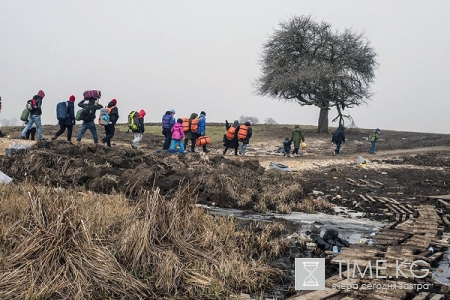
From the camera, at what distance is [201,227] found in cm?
651

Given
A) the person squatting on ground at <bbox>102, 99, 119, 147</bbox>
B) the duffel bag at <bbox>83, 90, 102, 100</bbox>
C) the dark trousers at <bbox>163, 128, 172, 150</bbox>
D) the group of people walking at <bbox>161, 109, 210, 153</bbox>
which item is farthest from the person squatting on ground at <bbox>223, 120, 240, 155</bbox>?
the duffel bag at <bbox>83, 90, 102, 100</bbox>

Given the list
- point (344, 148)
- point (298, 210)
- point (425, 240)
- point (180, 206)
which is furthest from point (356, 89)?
point (180, 206)

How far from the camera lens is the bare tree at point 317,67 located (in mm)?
29625

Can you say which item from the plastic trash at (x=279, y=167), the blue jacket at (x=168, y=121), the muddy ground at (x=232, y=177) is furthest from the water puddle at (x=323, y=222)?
the blue jacket at (x=168, y=121)

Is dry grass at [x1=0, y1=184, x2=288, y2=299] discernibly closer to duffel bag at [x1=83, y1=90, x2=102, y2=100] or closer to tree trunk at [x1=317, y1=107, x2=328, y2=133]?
duffel bag at [x1=83, y1=90, x2=102, y2=100]

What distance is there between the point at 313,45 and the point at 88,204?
27.9 meters

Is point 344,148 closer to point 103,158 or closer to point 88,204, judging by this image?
point 103,158

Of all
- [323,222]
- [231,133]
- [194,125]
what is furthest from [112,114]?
[323,222]

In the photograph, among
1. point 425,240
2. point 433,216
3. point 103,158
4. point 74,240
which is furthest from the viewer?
point 103,158

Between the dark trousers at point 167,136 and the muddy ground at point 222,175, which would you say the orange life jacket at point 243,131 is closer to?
the muddy ground at point 222,175

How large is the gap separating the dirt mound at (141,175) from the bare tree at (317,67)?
17661 millimetres

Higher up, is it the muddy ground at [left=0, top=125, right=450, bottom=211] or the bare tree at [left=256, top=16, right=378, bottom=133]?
the bare tree at [left=256, top=16, right=378, bottom=133]

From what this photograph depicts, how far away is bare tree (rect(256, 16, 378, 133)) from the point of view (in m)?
29.6

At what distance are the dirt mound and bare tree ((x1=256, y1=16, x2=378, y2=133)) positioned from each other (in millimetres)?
17661
